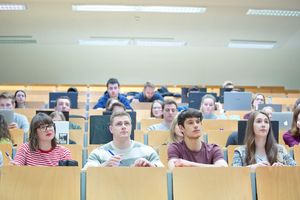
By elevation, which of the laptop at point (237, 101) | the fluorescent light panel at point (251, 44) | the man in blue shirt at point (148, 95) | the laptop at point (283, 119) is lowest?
the laptop at point (283, 119)

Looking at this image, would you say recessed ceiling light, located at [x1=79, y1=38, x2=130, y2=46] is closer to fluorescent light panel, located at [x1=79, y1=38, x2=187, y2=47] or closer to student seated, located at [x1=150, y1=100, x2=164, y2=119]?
Answer: fluorescent light panel, located at [x1=79, y1=38, x2=187, y2=47]

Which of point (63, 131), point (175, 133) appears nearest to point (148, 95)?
point (63, 131)

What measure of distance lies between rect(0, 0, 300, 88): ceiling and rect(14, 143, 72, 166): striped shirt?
528 centimetres

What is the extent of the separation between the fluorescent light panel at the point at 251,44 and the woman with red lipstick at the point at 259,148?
782 cm

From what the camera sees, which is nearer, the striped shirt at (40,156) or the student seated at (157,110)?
the striped shirt at (40,156)

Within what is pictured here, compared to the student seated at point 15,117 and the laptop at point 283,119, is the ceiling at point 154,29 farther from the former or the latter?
the laptop at point 283,119

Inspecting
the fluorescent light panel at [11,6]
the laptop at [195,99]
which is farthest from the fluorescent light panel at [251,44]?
the fluorescent light panel at [11,6]

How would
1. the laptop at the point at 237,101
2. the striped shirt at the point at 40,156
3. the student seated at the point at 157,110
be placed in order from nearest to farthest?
1. the striped shirt at the point at 40,156
2. the student seated at the point at 157,110
3. the laptop at the point at 237,101

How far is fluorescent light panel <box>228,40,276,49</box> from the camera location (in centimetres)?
1172

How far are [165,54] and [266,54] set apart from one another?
2.53 meters

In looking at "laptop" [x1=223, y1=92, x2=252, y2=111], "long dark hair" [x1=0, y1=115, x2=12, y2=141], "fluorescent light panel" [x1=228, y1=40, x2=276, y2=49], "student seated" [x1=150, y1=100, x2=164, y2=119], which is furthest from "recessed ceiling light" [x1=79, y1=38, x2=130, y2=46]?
"long dark hair" [x1=0, y1=115, x2=12, y2=141]

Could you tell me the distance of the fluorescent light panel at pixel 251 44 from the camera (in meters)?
11.7

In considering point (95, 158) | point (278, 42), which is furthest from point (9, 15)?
point (95, 158)

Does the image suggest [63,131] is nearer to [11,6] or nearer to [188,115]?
[188,115]
